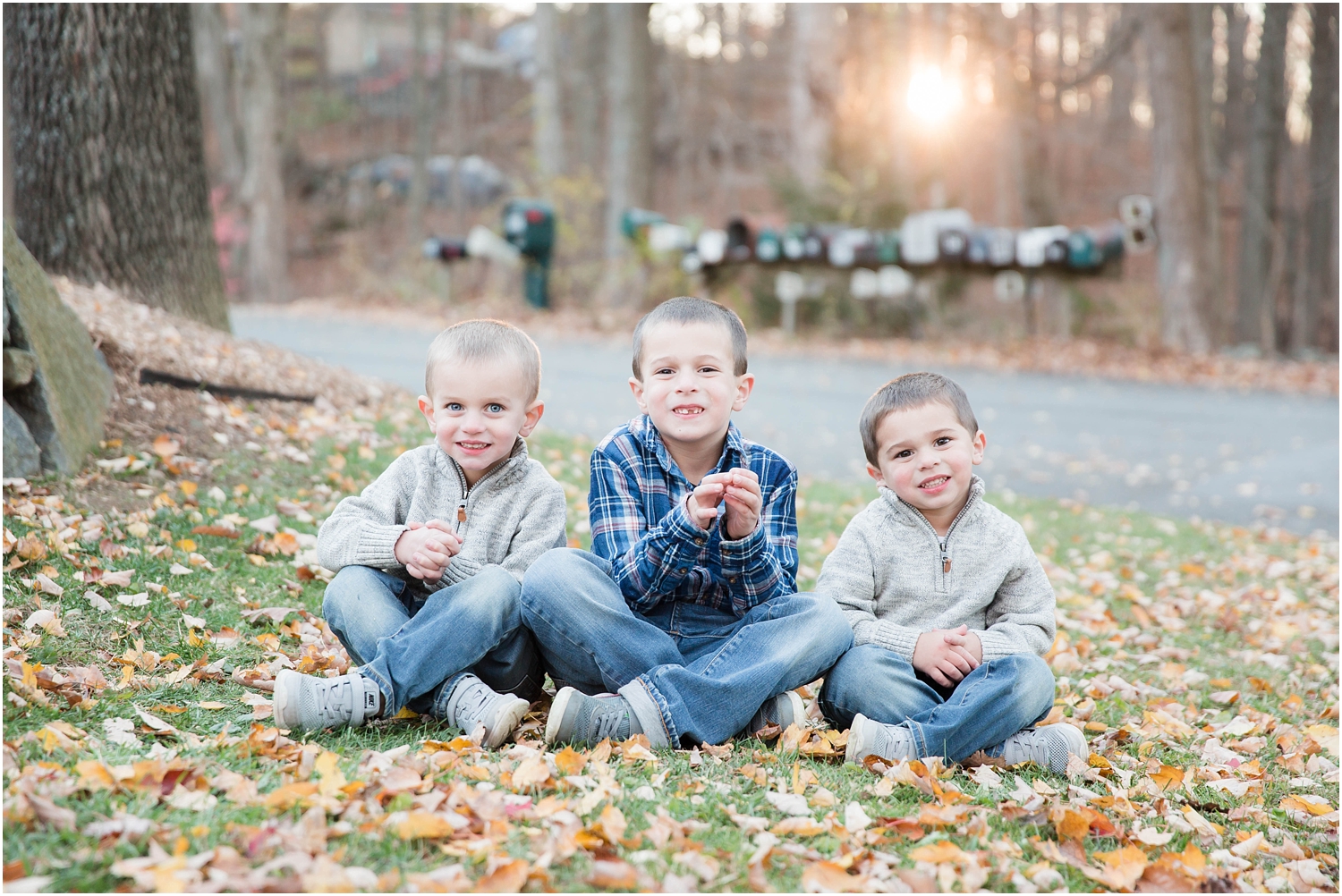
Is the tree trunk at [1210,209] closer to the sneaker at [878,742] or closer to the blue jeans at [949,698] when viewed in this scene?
the blue jeans at [949,698]

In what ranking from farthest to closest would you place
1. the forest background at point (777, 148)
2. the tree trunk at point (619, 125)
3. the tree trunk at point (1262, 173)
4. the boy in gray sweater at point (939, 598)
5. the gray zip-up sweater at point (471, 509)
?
the tree trunk at point (619, 125), the tree trunk at point (1262, 173), the forest background at point (777, 148), the gray zip-up sweater at point (471, 509), the boy in gray sweater at point (939, 598)

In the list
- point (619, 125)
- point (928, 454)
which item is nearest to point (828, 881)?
point (928, 454)

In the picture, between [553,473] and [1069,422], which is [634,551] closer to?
[553,473]

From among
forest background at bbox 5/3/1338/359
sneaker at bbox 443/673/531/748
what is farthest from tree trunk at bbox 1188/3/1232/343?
sneaker at bbox 443/673/531/748

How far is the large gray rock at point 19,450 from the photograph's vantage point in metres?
4.32

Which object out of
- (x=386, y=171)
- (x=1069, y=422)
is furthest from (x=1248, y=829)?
(x=386, y=171)

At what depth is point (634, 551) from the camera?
2.93m

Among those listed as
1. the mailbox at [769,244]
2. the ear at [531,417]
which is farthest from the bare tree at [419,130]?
the ear at [531,417]

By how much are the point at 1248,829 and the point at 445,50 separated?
26.2m

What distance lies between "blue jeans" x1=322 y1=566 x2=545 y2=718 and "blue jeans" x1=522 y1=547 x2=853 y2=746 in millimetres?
81

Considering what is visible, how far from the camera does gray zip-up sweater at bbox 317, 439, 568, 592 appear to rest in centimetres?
311

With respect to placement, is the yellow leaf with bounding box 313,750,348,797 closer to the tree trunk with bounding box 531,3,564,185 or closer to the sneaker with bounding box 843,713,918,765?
the sneaker with bounding box 843,713,918,765

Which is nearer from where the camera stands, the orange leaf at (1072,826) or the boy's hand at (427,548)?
the orange leaf at (1072,826)

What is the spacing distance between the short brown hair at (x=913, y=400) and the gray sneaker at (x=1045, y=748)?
82cm
